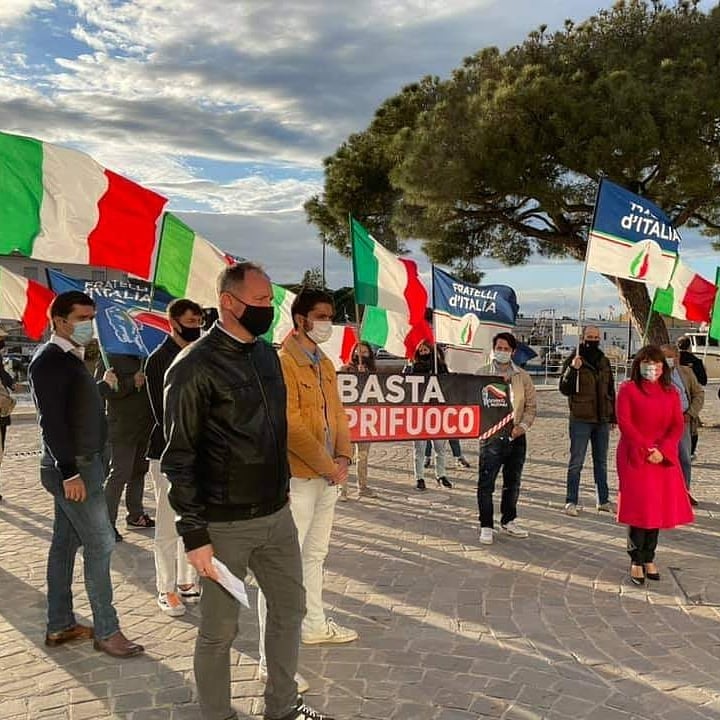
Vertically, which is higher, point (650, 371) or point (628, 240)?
point (628, 240)

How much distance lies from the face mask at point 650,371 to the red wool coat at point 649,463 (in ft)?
0.16

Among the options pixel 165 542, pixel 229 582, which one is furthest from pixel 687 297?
pixel 229 582

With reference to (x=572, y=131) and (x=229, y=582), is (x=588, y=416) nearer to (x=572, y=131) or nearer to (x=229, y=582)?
(x=229, y=582)

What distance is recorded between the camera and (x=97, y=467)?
428 centimetres

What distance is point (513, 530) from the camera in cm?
696

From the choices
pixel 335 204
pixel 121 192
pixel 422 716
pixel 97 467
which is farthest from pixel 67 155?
pixel 335 204

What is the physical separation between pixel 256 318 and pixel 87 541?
1966mm

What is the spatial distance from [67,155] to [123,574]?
317cm

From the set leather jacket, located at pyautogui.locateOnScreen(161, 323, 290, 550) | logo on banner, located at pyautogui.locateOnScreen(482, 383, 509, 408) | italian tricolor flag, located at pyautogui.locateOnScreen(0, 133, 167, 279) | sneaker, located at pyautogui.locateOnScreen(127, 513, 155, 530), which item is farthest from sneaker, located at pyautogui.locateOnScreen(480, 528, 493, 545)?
leather jacket, located at pyautogui.locateOnScreen(161, 323, 290, 550)

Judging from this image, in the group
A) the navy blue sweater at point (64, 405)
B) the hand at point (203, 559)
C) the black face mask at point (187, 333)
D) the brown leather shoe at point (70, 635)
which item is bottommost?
the brown leather shoe at point (70, 635)

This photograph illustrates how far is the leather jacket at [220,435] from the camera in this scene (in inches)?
118

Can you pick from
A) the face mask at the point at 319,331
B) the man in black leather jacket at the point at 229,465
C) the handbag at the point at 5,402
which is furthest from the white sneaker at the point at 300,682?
the handbag at the point at 5,402

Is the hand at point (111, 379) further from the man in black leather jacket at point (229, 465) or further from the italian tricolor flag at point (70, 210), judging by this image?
the man in black leather jacket at point (229, 465)

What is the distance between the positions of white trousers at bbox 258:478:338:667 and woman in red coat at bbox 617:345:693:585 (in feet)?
8.48
